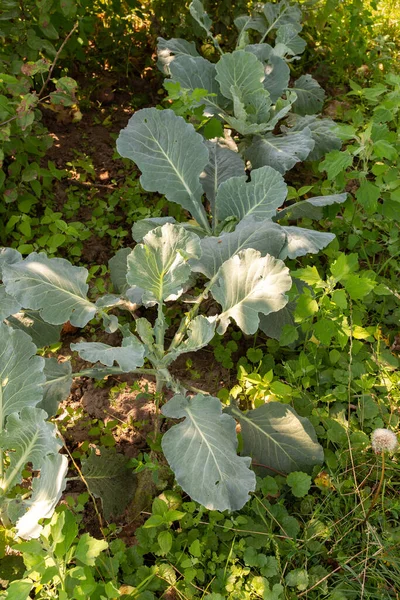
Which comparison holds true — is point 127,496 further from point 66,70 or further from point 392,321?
point 66,70

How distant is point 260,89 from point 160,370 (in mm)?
1580

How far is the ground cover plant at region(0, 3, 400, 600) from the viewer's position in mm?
1699

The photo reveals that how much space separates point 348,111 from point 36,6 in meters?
1.89

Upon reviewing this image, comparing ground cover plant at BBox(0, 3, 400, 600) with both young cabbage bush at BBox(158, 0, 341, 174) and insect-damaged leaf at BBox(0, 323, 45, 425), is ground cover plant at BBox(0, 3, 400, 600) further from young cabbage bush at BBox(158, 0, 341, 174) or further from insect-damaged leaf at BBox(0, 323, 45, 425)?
young cabbage bush at BBox(158, 0, 341, 174)

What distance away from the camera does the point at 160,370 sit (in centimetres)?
202

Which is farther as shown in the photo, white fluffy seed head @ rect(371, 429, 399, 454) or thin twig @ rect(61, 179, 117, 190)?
thin twig @ rect(61, 179, 117, 190)

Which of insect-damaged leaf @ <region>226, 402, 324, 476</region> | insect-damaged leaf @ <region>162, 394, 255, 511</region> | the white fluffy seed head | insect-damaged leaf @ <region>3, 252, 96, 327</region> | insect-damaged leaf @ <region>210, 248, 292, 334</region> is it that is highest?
insect-damaged leaf @ <region>210, 248, 292, 334</region>

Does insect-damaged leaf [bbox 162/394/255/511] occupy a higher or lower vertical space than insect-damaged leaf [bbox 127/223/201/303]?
lower

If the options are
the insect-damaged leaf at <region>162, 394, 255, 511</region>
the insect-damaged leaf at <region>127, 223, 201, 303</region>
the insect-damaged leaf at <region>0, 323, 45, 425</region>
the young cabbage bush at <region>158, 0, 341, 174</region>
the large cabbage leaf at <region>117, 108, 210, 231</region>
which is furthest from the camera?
the young cabbage bush at <region>158, 0, 341, 174</region>

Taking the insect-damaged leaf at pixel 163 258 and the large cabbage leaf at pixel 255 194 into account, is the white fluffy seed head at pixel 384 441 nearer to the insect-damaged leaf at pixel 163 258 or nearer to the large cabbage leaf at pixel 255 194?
the insect-damaged leaf at pixel 163 258

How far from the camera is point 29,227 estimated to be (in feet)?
8.60

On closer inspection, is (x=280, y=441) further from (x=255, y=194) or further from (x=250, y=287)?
(x=255, y=194)

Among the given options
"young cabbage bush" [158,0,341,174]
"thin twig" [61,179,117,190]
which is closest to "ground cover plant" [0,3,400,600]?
"young cabbage bush" [158,0,341,174]

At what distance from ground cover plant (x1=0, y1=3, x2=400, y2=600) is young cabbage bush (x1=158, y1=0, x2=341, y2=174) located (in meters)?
0.22
